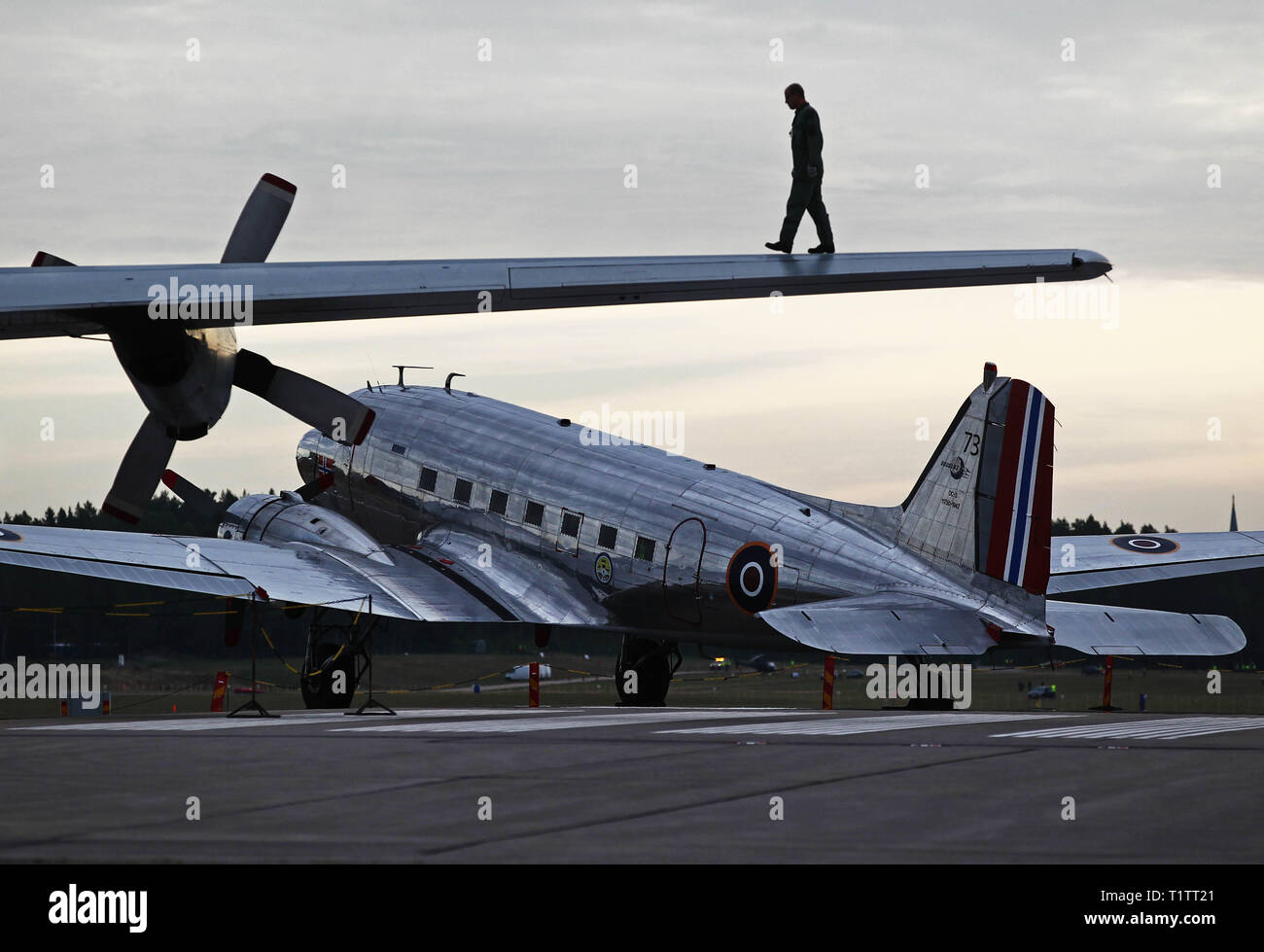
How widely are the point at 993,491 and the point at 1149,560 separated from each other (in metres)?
7.53

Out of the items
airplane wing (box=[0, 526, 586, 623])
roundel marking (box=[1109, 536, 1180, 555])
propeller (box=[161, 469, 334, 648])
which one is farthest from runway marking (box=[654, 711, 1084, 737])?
propeller (box=[161, 469, 334, 648])

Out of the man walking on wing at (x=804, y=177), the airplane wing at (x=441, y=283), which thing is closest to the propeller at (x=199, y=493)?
the man walking on wing at (x=804, y=177)

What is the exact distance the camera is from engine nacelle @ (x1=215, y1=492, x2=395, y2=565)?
106 feet

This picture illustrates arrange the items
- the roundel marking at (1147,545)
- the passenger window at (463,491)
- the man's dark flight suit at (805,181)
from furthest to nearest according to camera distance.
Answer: the roundel marking at (1147,545) → the passenger window at (463,491) → the man's dark flight suit at (805,181)

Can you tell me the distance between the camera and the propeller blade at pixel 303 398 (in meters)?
14.5

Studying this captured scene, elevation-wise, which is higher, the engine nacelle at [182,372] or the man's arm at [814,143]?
the man's arm at [814,143]

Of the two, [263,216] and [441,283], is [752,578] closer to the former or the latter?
[263,216]

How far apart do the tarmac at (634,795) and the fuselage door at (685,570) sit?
31.9ft

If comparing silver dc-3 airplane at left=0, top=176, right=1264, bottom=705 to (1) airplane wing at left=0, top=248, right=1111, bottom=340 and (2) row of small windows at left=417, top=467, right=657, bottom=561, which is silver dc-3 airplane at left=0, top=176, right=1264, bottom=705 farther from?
(1) airplane wing at left=0, top=248, right=1111, bottom=340

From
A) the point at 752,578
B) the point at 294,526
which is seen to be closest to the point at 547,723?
the point at 752,578

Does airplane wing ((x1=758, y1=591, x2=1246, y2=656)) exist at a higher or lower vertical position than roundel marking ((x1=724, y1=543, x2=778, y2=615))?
lower

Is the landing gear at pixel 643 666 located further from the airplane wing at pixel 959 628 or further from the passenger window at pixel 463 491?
the airplane wing at pixel 959 628

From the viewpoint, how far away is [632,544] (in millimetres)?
29797

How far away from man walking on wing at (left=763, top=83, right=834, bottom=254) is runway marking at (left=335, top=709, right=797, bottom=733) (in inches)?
254
